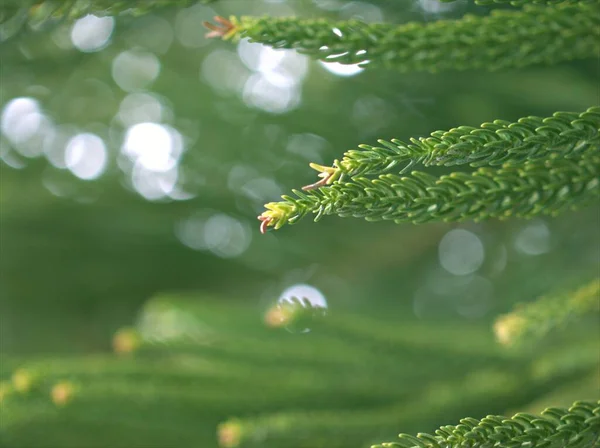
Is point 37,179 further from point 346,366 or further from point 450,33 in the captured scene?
point 450,33

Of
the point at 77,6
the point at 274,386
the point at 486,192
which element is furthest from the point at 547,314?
the point at 77,6

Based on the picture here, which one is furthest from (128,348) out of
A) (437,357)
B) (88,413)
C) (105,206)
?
(105,206)

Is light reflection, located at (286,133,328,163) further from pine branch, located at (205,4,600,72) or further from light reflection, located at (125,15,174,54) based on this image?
pine branch, located at (205,4,600,72)

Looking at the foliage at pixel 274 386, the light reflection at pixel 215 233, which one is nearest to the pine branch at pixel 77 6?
the foliage at pixel 274 386

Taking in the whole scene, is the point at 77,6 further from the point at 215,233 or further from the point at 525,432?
the point at 215,233

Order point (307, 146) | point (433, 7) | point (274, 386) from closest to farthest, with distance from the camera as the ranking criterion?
point (274, 386) < point (433, 7) < point (307, 146)

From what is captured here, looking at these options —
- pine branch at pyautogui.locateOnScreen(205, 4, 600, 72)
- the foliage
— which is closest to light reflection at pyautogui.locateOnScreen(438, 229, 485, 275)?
the foliage
